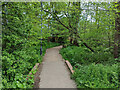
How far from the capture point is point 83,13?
806cm

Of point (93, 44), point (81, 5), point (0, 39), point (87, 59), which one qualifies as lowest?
point (87, 59)

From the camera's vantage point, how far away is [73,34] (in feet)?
29.5

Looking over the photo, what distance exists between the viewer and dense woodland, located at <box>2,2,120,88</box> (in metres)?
4.81

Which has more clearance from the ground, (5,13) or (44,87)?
(5,13)

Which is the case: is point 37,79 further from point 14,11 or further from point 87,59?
point 87,59

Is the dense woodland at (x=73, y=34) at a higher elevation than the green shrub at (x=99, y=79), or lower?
higher

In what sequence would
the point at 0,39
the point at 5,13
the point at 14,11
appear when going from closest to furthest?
the point at 0,39 → the point at 5,13 → the point at 14,11

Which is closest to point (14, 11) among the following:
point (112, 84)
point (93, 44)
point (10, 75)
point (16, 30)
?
point (16, 30)

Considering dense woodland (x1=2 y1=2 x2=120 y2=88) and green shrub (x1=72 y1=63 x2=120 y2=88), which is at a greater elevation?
dense woodland (x1=2 y1=2 x2=120 y2=88)

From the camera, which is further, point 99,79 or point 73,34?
point 73,34

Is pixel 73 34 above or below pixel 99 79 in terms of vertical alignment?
above

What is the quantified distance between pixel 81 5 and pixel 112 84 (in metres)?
5.95

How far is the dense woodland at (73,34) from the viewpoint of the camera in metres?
4.81

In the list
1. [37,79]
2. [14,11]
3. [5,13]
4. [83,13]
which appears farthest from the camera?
[83,13]
